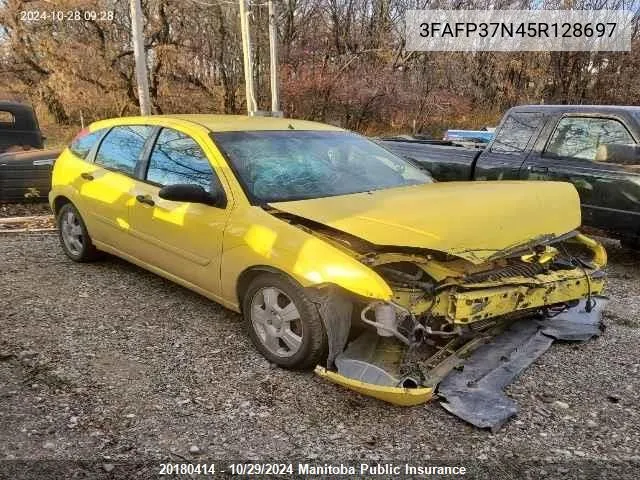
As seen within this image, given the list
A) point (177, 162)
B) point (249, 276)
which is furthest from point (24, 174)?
point (249, 276)

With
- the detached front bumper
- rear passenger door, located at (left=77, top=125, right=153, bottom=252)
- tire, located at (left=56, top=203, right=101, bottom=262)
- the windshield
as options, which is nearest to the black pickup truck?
the windshield

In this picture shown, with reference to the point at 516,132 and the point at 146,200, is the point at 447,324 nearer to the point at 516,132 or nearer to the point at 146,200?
the point at 146,200

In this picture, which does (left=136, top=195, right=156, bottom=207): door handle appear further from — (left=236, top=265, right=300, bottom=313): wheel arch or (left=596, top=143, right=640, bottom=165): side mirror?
(left=596, top=143, right=640, bottom=165): side mirror

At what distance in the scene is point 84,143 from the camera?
204 inches

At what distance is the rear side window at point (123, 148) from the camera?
441cm

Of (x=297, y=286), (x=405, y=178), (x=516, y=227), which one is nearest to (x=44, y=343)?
(x=297, y=286)

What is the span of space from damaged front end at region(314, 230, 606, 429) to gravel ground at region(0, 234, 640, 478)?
0.16m

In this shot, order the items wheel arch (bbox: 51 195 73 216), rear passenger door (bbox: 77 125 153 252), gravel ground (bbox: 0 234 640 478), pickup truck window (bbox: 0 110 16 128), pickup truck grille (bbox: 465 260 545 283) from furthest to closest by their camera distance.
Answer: pickup truck window (bbox: 0 110 16 128) → wheel arch (bbox: 51 195 73 216) → rear passenger door (bbox: 77 125 153 252) → pickup truck grille (bbox: 465 260 545 283) → gravel ground (bbox: 0 234 640 478)

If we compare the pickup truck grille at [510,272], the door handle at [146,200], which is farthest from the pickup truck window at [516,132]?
the door handle at [146,200]

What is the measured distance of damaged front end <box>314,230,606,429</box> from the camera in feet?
9.29

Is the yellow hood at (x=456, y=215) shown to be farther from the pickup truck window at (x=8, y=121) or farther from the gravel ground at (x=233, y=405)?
the pickup truck window at (x=8, y=121)

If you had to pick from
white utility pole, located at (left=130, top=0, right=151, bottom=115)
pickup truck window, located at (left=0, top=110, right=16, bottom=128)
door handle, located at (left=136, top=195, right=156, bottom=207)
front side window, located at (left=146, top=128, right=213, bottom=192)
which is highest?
white utility pole, located at (left=130, top=0, right=151, bottom=115)

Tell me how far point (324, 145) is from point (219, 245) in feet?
4.05

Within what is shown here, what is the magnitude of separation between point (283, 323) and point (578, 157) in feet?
13.0
